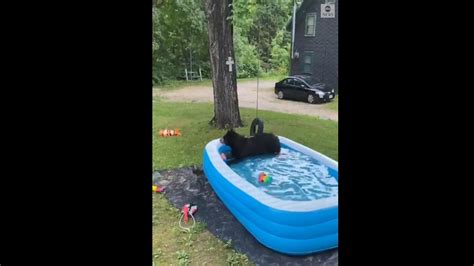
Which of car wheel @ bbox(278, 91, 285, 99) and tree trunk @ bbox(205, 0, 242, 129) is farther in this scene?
car wheel @ bbox(278, 91, 285, 99)

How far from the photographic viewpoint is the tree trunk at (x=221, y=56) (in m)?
1.57

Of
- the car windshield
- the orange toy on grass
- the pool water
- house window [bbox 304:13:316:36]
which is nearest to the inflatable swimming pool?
the pool water

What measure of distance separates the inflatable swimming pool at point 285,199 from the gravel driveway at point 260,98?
0.52 feet

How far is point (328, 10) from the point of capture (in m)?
1.53

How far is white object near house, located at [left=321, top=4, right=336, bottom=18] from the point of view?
1519mm

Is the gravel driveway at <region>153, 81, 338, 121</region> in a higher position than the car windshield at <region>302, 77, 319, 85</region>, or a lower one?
lower

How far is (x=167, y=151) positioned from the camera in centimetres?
159

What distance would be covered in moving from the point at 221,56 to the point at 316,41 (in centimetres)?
40

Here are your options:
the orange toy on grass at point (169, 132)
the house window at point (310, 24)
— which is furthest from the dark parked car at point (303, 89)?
the orange toy on grass at point (169, 132)

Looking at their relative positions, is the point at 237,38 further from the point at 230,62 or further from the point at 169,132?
the point at 169,132

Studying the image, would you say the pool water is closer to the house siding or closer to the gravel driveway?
the gravel driveway
